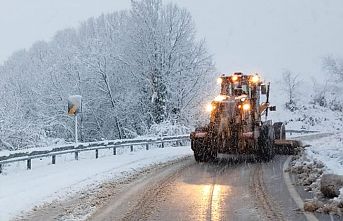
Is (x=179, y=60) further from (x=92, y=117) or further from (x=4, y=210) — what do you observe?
(x=4, y=210)

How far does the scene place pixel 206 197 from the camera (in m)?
9.98

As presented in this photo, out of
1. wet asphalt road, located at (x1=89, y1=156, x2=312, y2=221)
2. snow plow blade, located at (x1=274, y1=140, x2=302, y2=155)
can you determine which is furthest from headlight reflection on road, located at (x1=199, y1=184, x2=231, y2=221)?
snow plow blade, located at (x1=274, y1=140, x2=302, y2=155)

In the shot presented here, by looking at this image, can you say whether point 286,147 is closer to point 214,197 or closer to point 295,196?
point 295,196

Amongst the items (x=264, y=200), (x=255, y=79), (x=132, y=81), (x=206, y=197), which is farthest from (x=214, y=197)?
(x=132, y=81)

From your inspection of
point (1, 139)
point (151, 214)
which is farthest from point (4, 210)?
point (1, 139)

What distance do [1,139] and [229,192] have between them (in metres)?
15.2

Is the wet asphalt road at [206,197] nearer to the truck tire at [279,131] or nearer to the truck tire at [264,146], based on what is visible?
the truck tire at [264,146]

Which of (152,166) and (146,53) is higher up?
(146,53)

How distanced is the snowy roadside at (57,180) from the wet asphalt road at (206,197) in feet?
4.33

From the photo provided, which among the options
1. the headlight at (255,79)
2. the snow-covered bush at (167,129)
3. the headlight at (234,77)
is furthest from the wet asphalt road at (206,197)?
the snow-covered bush at (167,129)

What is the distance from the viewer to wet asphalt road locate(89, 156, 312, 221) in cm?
823

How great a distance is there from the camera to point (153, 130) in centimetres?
3186

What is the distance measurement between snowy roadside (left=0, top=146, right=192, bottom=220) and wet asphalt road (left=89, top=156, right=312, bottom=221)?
1.32m

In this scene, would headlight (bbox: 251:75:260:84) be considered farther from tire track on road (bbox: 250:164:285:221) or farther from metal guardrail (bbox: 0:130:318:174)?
metal guardrail (bbox: 0:130:318:174)
